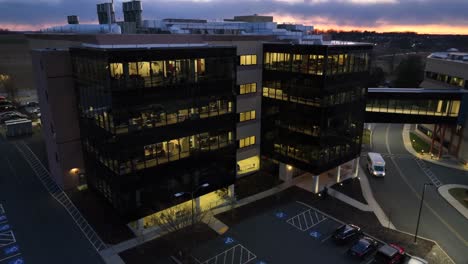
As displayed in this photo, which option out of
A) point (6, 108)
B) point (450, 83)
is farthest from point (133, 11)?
point (6, 108)

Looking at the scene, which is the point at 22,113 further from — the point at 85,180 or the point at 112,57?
the point at 112,57

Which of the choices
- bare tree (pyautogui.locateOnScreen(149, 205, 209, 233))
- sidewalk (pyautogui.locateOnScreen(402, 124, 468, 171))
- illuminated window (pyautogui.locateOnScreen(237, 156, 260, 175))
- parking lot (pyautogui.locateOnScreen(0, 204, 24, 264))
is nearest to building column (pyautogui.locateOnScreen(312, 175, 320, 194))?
illuminated window (pyautogui.locateOnScreen(237, 156, 260, 175))

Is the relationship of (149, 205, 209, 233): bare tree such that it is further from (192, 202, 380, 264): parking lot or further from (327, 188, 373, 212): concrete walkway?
(327, 188, 373, 212): concrete walkway

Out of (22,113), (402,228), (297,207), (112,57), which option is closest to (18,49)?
(22,113)

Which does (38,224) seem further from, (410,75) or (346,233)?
(410,75)

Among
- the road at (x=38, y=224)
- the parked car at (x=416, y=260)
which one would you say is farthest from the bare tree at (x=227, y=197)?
the parked car at (x=416, y=260)

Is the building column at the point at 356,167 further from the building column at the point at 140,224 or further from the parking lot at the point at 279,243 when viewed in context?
the building column at the point at 140,224

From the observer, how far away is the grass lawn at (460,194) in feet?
135

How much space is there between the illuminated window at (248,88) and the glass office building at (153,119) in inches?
283

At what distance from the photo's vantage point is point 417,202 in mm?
40594

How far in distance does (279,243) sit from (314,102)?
1733cm

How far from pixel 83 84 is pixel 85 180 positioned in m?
15.2

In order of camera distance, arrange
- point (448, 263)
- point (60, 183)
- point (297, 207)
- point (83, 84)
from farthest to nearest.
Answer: point (60, 183)
point (297, 207)
point (83, 84)
point (448, 263)

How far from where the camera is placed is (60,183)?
4178cm
